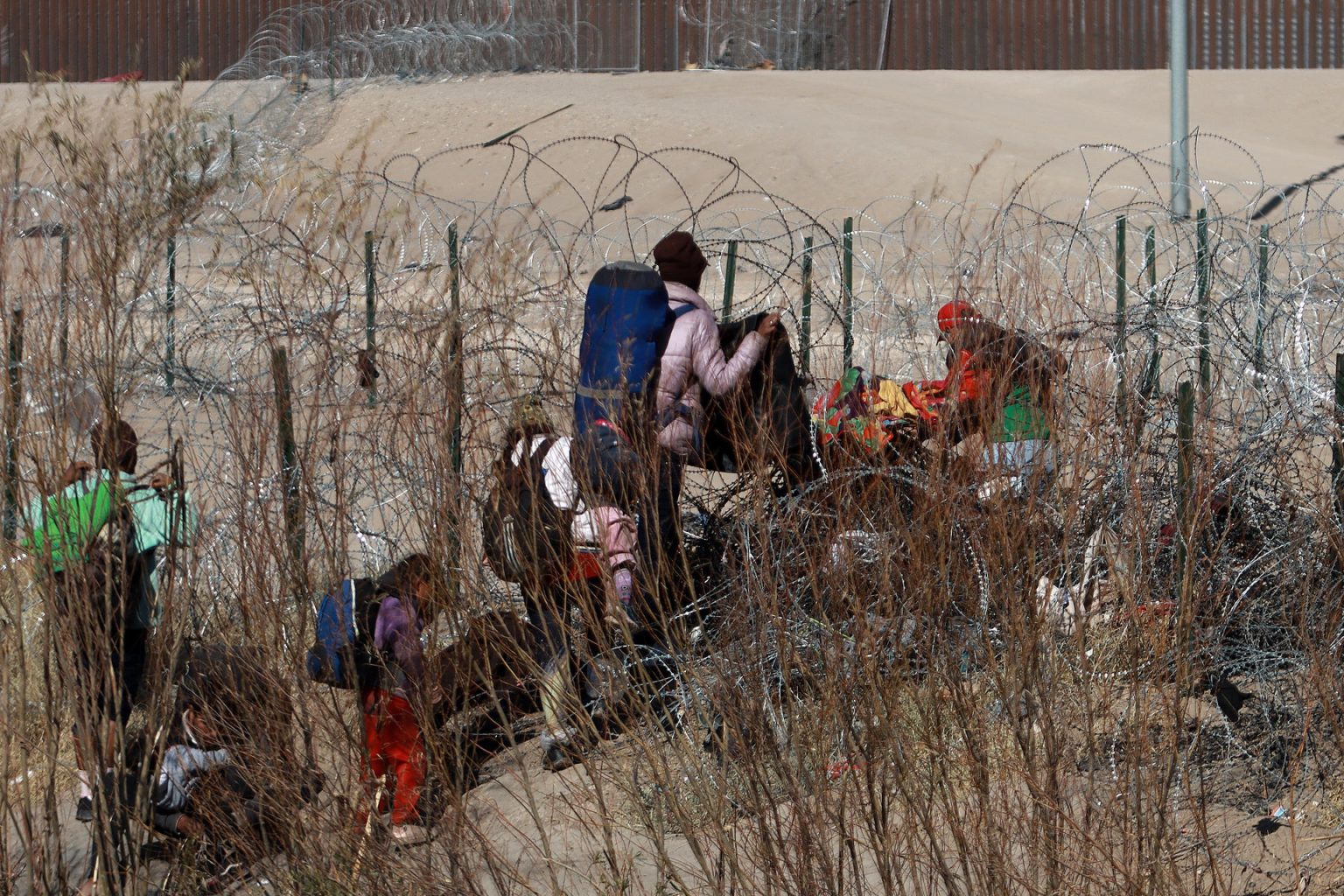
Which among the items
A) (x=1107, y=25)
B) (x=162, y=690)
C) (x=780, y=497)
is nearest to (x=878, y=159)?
(x=1107, y=25)

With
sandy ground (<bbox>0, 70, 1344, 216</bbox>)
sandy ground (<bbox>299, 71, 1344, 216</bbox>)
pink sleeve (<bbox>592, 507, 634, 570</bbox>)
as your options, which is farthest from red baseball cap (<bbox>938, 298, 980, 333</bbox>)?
sandy ground (<bbox>0, 70, 1344, 216</bbox>)

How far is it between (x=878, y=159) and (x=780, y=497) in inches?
620

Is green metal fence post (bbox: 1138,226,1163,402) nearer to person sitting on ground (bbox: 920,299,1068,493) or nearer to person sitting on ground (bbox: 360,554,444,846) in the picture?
person sitting on ground (bbox: 920,299,1068,493)

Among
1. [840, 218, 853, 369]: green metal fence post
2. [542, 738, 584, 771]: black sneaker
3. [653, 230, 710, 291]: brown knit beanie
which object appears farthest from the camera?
[840, 218, 853, 369]: green metal fence post

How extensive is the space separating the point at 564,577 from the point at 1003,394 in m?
1.13

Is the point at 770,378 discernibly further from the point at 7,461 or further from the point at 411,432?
the point at 7,461

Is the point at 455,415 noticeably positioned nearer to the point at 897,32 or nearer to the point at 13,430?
the point at 13,430

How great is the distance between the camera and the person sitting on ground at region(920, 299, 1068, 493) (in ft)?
11.6

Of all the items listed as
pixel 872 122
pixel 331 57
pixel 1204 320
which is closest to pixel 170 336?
pixel 1204 320

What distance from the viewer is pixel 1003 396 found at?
370cm

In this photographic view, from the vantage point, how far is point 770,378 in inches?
172

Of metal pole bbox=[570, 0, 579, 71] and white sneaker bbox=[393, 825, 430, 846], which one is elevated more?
metal pole bbox=[570, 0, 579, 71]

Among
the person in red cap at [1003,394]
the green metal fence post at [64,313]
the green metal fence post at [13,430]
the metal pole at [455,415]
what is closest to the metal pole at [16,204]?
the green metal fence post at [64,313]

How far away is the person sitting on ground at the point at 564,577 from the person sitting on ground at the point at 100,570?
867mm
